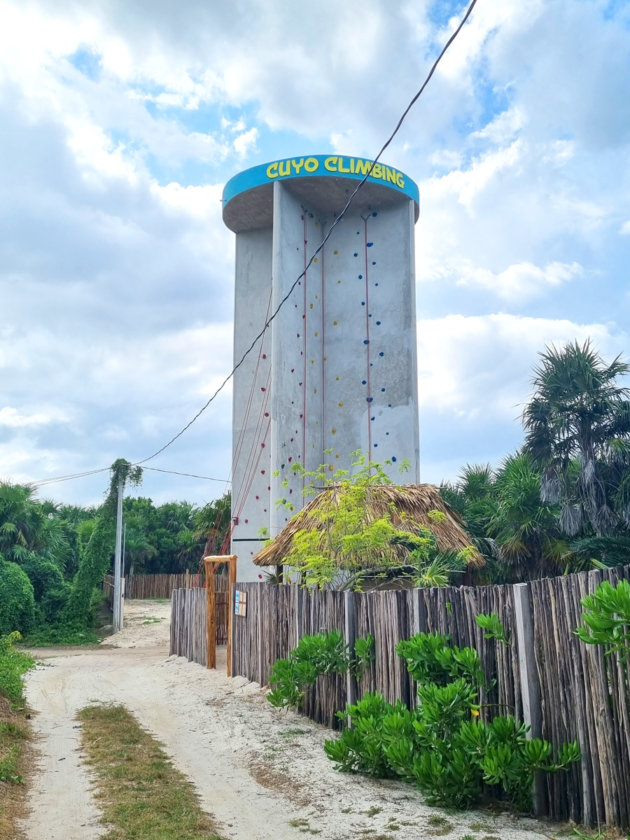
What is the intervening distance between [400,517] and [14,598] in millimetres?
17053

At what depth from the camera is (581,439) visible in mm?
15930

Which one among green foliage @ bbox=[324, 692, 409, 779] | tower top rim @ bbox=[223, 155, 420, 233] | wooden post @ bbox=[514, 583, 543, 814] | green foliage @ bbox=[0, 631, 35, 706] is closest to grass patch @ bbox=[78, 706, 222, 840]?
green foliage @ bbox=[324, 692, 409, 779]

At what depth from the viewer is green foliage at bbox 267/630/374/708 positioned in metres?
7.96

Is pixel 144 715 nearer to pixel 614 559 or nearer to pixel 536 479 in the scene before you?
pixel 614 559

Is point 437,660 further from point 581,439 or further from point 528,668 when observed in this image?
point 581,439

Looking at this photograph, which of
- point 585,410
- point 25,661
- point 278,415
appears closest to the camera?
point 25,661

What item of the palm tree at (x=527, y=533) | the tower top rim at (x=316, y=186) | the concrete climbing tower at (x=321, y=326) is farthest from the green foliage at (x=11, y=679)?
the tower top rim at (x=316, y=186)

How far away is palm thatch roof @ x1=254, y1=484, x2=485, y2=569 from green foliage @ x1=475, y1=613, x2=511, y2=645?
6.72 meters

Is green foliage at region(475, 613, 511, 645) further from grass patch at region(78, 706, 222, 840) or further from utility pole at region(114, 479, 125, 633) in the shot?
utility pole at region(114, 479, 125, 633)

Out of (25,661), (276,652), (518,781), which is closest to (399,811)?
(518,781)

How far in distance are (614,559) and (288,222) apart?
15035mm

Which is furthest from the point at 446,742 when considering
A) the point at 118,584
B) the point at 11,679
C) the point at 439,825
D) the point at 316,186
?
the point at 118,584

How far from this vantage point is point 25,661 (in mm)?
12273

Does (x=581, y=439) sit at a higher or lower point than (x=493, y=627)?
higher
